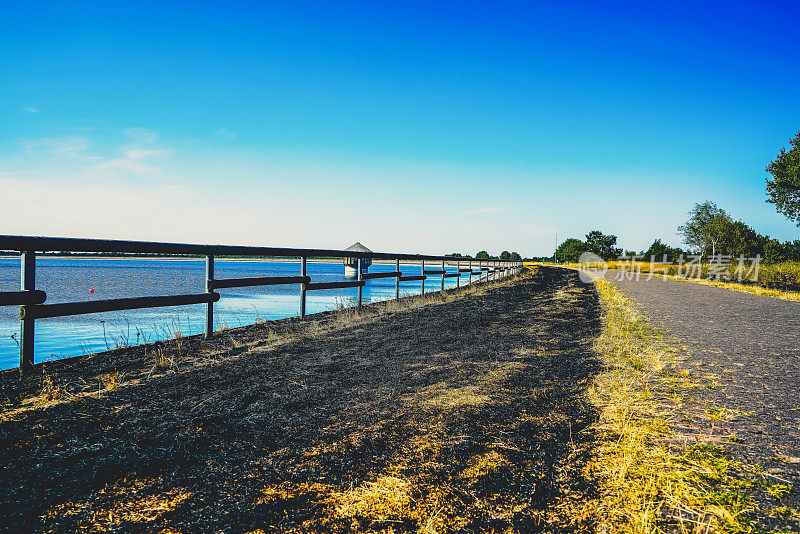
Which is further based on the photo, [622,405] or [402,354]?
[402,354]

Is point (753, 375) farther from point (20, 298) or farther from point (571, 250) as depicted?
point (571, 250)

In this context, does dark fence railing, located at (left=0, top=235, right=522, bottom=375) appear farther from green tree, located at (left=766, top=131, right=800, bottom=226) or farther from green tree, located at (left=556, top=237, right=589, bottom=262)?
green tree, located at (left=556, top=237, right=589, bottom=262)

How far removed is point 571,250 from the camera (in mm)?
152375

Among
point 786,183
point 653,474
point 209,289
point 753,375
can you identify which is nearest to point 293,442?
point 653,474

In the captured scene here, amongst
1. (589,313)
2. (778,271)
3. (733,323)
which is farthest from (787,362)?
(778,271)

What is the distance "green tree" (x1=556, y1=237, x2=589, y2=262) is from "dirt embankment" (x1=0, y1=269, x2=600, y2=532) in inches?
5957

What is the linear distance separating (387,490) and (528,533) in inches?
26.8

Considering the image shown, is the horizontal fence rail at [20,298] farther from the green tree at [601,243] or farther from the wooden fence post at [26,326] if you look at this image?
the green tree at [601,243]

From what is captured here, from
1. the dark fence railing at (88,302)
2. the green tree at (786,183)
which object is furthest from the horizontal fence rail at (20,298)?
the green tree at (786,183)

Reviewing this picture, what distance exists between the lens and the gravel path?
2867 millimetres

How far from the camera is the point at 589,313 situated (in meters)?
10.6

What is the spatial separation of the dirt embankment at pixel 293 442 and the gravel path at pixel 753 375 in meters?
1.01

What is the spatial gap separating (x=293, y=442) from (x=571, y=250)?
16082cm

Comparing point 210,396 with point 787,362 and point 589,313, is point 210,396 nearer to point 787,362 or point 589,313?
point 787,362
